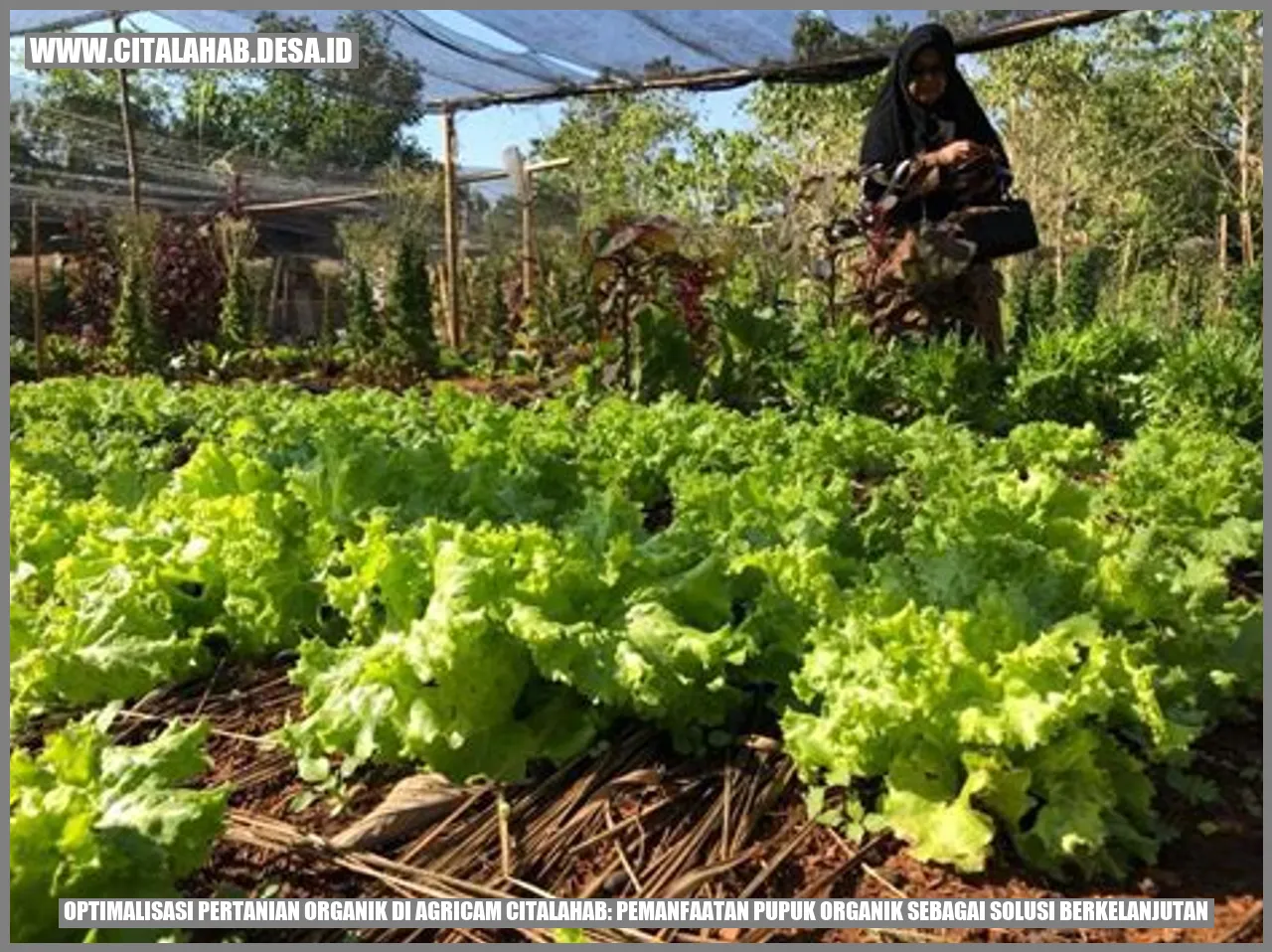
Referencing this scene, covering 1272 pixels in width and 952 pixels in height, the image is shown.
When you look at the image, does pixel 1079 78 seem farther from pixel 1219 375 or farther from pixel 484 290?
pixel 1219 375

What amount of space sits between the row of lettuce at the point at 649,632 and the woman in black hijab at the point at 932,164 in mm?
3687

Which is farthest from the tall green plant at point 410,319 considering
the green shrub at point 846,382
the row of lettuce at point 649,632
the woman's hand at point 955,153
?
the row of lettuce at point 649,632

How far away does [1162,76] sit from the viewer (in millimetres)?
23266

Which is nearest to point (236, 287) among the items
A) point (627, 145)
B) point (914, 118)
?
point (914, 118)

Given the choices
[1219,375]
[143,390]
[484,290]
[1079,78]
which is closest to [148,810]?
[1219,375]

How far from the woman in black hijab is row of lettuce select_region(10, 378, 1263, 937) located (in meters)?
3.69

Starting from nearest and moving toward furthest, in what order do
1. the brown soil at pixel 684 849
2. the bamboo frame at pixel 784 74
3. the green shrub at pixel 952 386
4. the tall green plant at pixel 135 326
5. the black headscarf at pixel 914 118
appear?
the brown soil at pixel 684 849 < the green shrub at pixel 952 386 < the black headscarf at pixel 914 118 < the bamboo frame at pixel 784 74 < the tall green plant at pixel 135 326

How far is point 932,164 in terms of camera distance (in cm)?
769

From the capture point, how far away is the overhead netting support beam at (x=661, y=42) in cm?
923

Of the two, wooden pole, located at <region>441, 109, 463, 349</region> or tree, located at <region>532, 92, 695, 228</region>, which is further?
tree, located at <region>532, 92, 695, 228</region>

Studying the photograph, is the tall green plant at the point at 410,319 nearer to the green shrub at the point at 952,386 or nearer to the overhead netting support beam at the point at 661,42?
the overhead netting support beam at the point at 661,42

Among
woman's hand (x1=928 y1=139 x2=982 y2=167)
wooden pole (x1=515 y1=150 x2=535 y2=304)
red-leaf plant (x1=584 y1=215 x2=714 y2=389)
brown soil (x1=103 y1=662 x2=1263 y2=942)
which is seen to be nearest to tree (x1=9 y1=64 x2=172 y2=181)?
wooden pole (x1=515 y1=150 x2=535 y2=304)

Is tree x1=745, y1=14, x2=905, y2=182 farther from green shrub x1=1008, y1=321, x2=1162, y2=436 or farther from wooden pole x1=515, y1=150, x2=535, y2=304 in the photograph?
green shrub x1=1008, y1=321, x2=1162, y2=436

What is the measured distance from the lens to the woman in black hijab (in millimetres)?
7645
